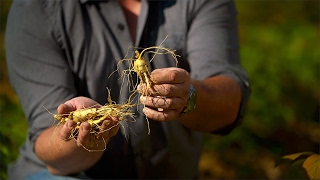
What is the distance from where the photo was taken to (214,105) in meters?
1.74

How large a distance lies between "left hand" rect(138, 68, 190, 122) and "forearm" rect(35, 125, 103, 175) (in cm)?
34

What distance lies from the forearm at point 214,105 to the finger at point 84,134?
284 mm

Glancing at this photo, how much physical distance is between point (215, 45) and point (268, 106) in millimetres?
1404

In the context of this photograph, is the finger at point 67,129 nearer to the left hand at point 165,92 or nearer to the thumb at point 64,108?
the thumb at point 64,108

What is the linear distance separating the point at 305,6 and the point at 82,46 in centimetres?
297

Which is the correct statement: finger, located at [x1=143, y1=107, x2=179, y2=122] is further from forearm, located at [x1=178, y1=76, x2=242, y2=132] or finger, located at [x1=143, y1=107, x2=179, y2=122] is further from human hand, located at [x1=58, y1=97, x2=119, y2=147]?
forearm, located at [x1=178, y1=76, x2=242, y2=132]

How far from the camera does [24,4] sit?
190 centimetres

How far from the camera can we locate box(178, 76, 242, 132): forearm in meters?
1.66

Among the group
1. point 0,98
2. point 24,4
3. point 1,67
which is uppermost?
point 24,4

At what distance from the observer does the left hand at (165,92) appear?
4.41ft

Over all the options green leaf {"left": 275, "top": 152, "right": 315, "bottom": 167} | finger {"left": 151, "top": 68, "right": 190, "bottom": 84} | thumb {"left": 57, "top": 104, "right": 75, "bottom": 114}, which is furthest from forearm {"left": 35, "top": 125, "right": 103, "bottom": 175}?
green leaf {"left": 275, "top": 152, "right": 315, "bottom": 167}

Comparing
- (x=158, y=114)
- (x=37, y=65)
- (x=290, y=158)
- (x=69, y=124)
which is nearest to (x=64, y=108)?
(x=69, y=124)

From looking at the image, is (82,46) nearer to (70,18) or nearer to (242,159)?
(70,18)

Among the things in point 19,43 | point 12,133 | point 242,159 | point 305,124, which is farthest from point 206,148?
point 19,43
